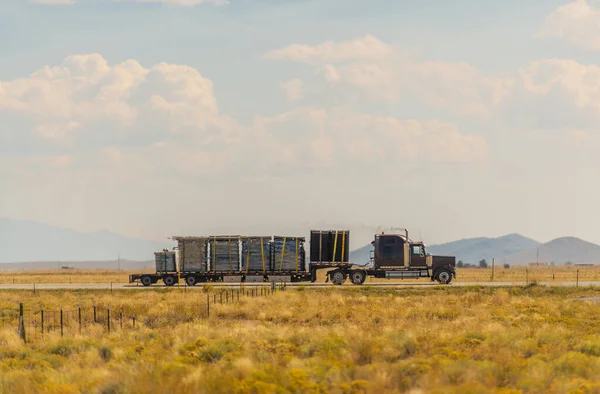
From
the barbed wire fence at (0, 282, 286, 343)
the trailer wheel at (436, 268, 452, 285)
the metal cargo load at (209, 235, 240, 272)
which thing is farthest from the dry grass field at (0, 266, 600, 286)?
the barbed wire fence at (0, 282, 286, 343)

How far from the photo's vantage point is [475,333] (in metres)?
21.3

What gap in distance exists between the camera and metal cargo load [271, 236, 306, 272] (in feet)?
171

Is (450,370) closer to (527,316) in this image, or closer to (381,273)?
(527,316)

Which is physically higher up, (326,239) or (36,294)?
(326,239)

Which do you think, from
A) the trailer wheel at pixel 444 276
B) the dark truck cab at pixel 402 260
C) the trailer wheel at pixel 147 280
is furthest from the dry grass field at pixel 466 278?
the trailer wheel at pixel 147 280

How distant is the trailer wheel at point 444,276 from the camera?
170ft

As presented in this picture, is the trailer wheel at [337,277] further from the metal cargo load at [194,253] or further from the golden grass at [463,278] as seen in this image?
the metal cargo load at [194,253]

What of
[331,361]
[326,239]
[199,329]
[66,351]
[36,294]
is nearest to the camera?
[331,361]

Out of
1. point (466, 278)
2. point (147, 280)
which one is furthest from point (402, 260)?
point (466, 278)

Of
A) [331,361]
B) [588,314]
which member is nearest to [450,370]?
[331,361]

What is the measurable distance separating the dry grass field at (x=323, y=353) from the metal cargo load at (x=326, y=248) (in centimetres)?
1922

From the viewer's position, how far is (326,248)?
172 ft

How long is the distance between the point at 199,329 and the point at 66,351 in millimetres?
4413

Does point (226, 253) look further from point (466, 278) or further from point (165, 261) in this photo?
point (466, 278)
